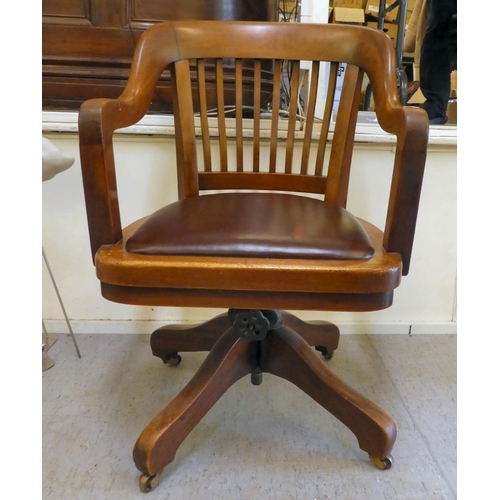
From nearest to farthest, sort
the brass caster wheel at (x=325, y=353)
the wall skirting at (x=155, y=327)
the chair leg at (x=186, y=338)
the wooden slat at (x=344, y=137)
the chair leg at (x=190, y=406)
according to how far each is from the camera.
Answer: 1. the chair leg at (x=190, y=406)
2. the wooden slat at (x=344, y=137)
3. the chair leg at (x=186, y=338)
4. the brass caster wheel at (x=325, y=353)
5. the wall skirting at (x=155, y=327)

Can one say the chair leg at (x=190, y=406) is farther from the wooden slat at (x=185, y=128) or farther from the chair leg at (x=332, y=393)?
the wooden slat at (x=185, y=128)

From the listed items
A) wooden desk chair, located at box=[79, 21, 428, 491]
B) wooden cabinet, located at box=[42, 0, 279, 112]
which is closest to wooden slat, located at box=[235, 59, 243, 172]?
wooden desk chair, located at box=[79, 21, 428, 491]

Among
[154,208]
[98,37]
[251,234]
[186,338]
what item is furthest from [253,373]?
[98,37]

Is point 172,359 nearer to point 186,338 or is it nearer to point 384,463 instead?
point 186,338

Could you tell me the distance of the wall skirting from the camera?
4.35 feet

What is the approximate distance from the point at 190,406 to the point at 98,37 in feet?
3.34

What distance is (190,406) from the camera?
82cm

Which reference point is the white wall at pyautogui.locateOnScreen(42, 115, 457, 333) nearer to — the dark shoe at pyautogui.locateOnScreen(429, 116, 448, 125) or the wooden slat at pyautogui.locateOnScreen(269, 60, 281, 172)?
the dark shoe at pyautogui.locateOnScreen(429, 116, 448, 125)

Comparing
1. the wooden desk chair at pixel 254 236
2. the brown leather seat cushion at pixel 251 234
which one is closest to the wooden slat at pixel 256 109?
the wooden desk chair at pixel 254 236

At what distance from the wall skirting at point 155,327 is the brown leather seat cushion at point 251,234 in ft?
2.12

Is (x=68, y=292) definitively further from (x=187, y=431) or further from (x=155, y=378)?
(x=187, y=431)

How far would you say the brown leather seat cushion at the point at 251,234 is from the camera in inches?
25.9

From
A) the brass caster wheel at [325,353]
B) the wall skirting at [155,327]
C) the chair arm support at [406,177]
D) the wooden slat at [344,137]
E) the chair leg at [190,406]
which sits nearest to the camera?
the chair arm support at [406,177]

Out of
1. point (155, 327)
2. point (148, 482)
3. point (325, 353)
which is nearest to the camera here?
point (148, 482)
